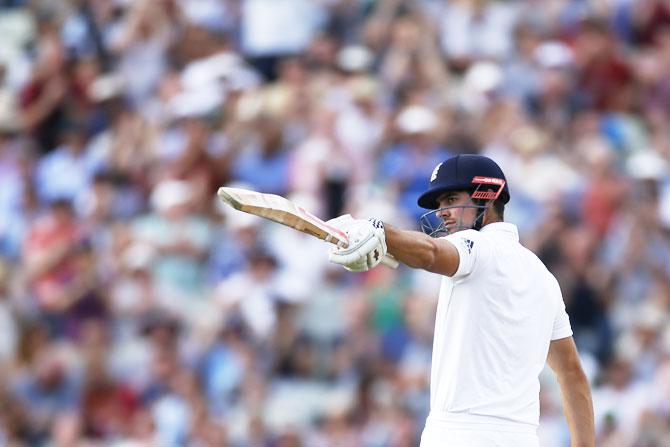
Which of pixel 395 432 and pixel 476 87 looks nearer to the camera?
pixel 395 432

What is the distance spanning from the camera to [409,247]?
5.22 m

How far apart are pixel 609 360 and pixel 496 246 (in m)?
6.44

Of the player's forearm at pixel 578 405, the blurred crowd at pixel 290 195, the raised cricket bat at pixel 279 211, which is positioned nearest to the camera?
the raised cricket bat at pixel 279 211

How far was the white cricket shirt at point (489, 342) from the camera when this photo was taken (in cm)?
576

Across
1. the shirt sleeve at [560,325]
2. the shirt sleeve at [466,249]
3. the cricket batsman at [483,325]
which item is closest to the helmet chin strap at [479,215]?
the cricket batsman at [483,325]

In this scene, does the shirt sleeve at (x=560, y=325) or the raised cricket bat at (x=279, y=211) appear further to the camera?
the shirt sleeve at (x=560, y=325)

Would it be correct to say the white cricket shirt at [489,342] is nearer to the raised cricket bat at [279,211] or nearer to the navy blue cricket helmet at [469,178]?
the navy blue cricket helmet at [469,178]

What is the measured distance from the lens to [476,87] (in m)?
13.5

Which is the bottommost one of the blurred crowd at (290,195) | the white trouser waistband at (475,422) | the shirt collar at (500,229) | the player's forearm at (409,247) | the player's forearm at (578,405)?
the blurred crowd at (290,195)

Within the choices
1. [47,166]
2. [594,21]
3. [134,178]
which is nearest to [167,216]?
[134,178]

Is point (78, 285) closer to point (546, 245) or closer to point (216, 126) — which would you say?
point (216, 126)

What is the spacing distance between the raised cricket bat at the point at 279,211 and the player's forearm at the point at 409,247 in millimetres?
197

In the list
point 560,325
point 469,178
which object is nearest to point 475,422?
point 560,325

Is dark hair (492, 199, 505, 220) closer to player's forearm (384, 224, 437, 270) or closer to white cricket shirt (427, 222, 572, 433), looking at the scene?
white cricket shirt (427, 222, 572, 433)
